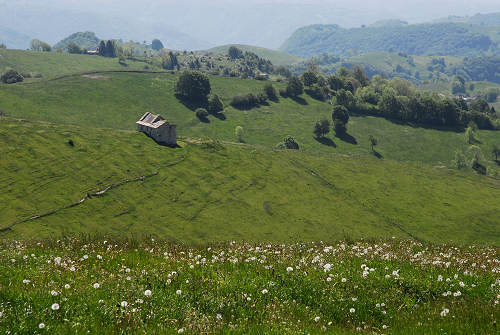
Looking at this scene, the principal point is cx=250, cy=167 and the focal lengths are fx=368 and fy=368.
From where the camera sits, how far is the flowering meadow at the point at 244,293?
7.84 meters

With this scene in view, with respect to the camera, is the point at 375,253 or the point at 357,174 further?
the point at 357,174

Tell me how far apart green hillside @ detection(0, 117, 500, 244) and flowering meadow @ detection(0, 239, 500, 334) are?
47.4 meters

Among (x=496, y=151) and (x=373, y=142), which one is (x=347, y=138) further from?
(x=496, y=151)

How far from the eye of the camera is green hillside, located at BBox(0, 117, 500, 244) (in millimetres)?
74688

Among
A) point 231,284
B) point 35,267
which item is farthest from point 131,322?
point 35,267

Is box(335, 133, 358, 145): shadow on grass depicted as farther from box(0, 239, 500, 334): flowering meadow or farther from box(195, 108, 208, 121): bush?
box(0, 239, 500, 334): flowering meadow

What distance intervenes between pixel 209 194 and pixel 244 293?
290 feet

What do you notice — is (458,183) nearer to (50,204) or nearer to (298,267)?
(50,204)

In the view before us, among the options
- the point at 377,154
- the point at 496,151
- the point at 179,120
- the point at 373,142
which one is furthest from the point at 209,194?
the point at 496,151

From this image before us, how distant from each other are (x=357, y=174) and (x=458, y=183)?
3996cm

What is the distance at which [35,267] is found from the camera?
10891 millimetres

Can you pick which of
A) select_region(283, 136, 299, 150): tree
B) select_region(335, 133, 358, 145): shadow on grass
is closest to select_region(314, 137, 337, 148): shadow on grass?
select_region(335, 133, 358, 145): shadow on grass

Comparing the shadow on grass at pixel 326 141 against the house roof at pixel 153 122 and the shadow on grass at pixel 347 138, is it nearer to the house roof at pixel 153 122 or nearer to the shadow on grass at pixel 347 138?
the shadow on grass at pixel 347 138

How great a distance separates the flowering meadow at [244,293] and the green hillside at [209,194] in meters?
47.4
